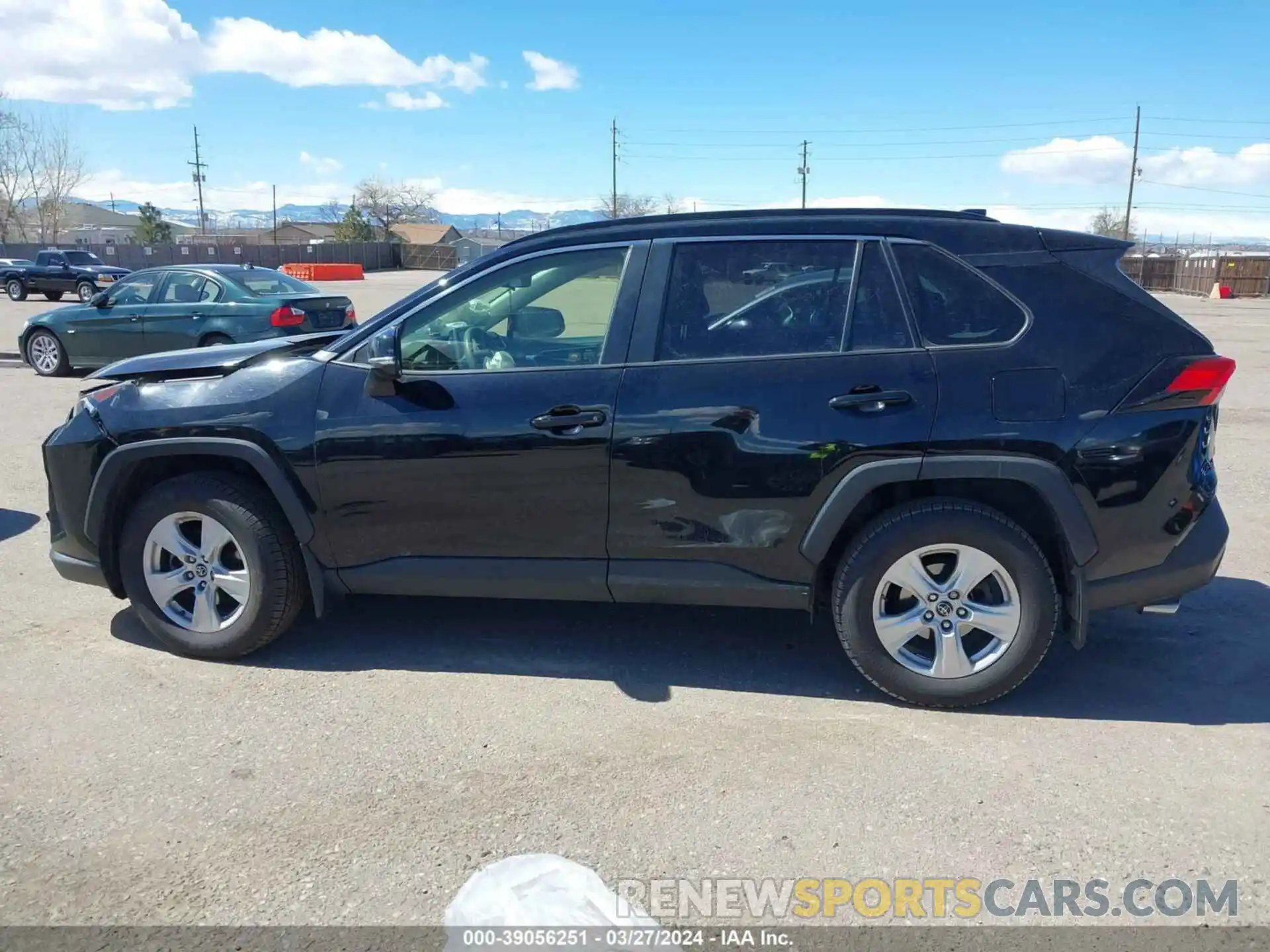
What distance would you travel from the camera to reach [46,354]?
513 inches

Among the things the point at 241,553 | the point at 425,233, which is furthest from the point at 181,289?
the point at 425,233

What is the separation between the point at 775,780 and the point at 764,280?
1915mm

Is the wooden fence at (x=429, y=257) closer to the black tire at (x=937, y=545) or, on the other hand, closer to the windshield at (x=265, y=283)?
the windshield at (x=265, y=283)

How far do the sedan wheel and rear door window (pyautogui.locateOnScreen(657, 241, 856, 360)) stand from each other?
39.1ft

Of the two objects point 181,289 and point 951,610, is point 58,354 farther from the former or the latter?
point 951,610

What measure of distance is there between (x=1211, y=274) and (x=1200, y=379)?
45.0 meters

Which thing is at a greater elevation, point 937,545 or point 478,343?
point 478,343

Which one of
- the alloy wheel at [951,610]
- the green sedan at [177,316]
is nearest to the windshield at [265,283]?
the green sedan at [177,316]

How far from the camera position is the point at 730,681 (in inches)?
161

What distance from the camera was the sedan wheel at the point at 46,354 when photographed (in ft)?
42.5

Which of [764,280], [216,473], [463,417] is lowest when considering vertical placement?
[216,473]

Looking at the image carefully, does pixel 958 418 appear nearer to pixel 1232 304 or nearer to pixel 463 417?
pixel 463 417

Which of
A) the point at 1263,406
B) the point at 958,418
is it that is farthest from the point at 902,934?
the point at 1263,406
